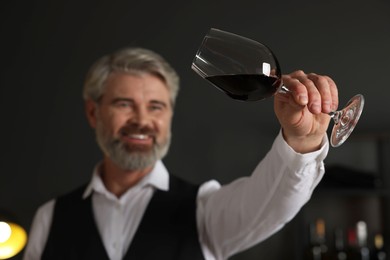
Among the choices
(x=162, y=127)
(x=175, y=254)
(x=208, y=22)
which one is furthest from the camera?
(x=208, y=22)

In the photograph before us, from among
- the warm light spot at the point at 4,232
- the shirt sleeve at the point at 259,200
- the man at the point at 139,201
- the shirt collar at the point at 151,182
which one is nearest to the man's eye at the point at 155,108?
the man at the point at 139,201

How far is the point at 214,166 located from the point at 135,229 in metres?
0.94

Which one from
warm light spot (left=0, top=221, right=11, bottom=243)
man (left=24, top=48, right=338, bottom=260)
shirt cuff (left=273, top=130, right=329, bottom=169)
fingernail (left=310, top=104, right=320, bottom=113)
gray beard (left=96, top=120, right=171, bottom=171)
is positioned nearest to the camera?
fingernail (left=310, top=104, right=320, bottom=113)

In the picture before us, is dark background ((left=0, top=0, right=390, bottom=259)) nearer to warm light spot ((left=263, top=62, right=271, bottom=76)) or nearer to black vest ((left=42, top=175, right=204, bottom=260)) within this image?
black vest ((left=42, top=175, right=204, bottom=260))

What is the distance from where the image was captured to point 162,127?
1677 mm

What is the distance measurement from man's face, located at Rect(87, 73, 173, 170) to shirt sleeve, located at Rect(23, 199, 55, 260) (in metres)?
0.26

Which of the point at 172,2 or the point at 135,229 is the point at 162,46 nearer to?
the point at 172,2

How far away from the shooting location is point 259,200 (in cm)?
124

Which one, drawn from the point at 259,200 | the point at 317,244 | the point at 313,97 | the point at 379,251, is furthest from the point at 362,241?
the point at 313,97

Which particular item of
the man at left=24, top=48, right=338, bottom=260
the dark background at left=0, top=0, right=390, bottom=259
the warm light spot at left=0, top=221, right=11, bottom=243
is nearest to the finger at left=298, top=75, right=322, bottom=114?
the man at left=24, top=48, right=338, bottom=260

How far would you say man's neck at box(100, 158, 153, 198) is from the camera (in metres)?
1.68

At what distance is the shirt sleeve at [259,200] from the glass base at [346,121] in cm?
11

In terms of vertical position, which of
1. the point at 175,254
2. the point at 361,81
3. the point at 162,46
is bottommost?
the point at 175,254

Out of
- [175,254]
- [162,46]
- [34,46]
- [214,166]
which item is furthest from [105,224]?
[34,46]
